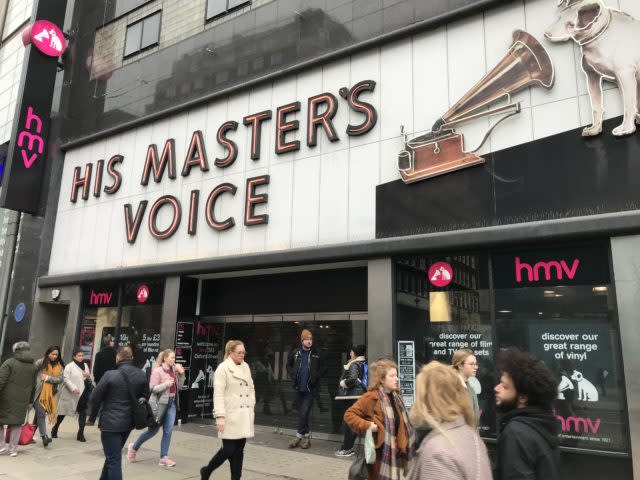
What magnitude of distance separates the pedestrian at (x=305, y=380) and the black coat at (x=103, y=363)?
3935mm

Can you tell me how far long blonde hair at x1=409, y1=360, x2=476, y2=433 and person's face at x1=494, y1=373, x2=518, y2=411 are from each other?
0.58 feet

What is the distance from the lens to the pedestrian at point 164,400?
24.4 ft

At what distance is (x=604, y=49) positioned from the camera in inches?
284

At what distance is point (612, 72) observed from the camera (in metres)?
7.07

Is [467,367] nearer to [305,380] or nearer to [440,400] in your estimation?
[440,400]

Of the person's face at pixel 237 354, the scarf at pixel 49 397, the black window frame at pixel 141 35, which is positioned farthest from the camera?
the black window frame at pixel 141 35

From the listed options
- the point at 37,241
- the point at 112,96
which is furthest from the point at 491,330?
the point at 37,241

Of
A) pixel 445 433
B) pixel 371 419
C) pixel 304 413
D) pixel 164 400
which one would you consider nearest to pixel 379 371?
pixel 371 419

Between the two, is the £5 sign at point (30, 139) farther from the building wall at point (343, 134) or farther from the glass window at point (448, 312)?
the glass window at point (448, 312)

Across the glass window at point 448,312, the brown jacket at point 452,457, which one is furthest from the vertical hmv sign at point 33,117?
the brown jacket at point 452,457

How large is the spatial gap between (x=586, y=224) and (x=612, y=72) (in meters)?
2.17

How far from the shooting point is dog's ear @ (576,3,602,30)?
290 inches

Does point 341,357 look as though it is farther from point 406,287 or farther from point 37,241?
point 37,241

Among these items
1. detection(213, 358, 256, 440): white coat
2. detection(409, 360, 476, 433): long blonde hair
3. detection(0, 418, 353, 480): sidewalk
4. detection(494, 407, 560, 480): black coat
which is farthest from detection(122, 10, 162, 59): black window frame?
detection(494, 407, 560, 480): black coat
